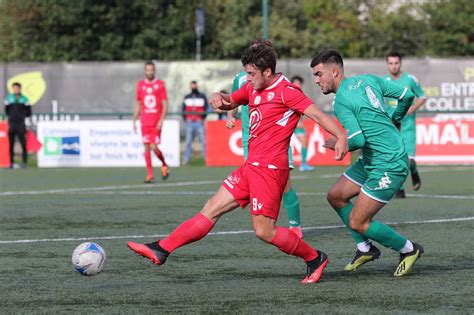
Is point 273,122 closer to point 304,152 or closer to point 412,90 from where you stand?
point 412,90

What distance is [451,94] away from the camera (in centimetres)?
3300

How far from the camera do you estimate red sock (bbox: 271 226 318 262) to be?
27.6ft

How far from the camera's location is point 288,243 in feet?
27.7

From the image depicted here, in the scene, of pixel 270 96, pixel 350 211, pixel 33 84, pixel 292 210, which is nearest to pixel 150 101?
pixel 292 210

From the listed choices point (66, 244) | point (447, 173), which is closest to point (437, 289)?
point (66, 244)

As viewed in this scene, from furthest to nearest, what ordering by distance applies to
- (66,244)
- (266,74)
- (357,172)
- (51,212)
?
(51,212) → (66,244) → (357,172) → (266,74)

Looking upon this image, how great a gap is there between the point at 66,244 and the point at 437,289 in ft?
13.9

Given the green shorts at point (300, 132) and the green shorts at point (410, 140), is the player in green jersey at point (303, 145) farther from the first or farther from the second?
the green shorts at point (410, 140)

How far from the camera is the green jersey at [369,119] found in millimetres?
8672

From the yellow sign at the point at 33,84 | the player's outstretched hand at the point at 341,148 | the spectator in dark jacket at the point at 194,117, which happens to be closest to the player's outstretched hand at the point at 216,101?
the player's outstretched hand at the point at 341,148

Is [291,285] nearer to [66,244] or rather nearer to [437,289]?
[437,289]

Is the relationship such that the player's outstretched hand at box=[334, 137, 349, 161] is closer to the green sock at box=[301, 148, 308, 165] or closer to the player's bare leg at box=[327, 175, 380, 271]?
the player's bare leg at box=[327, 175, 380, 271]

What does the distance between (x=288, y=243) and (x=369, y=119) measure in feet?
3.79

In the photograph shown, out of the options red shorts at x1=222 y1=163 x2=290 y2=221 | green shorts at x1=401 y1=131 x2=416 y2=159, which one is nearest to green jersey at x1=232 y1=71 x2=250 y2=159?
red shorts at x1=222 y1=163 x2=290 y2=221
